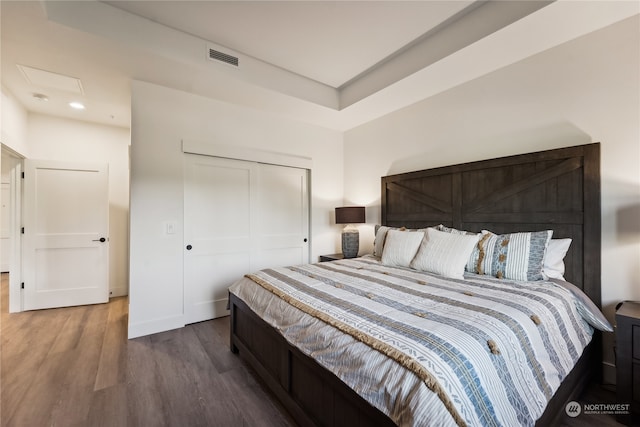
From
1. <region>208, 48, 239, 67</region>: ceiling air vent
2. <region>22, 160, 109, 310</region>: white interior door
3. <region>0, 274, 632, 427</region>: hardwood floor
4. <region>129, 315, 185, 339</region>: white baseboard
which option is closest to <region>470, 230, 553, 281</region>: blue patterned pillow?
<region>0, 274, 632, 427</region>: hardwood floor

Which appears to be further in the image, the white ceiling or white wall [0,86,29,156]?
white wall [0,86,29,156]

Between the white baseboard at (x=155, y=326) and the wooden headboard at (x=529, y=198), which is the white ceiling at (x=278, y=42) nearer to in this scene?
the wooden headboard at (x=529, y=198)

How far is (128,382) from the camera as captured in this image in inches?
78.8

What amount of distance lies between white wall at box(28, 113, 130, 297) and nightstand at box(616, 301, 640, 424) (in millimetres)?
5446

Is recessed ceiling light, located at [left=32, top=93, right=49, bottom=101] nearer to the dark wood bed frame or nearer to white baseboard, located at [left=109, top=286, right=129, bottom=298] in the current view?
white baseboard, located at [left=109, top=286, right=129, bottom=298]

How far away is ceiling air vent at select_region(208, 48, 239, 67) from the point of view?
8.65 feet

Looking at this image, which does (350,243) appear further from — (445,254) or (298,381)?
(298,381)

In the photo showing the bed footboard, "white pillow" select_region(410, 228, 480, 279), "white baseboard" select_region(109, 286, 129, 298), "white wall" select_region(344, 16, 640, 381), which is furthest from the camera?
"white baseboard" select_region(109, 286, 129, 298)

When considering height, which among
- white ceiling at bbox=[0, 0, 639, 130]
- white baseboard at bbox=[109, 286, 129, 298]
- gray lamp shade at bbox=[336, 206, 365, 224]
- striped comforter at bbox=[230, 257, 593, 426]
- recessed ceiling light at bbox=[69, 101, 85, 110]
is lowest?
white baseboard at bbox=[109, 286, 129, 298]

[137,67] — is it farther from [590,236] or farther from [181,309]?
[590,236]

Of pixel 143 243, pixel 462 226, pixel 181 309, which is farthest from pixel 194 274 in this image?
pixel 462 226

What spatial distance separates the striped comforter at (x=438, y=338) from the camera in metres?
0.94

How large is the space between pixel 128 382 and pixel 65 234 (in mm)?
2781

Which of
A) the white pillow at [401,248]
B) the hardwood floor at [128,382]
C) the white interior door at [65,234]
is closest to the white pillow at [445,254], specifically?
the white pillow at [401,248]
